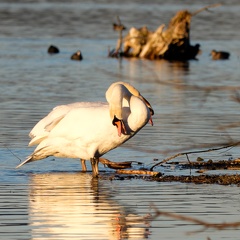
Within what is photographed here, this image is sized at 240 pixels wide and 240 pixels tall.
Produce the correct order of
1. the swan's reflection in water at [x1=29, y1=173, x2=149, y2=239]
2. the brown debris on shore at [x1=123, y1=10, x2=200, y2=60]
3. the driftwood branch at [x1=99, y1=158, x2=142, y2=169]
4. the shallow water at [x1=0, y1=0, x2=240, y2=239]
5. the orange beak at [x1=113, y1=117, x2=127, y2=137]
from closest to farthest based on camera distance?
the swan's reflection in water at [x1=29, y1=173, x2=149, y2=239] < the shallow water at [x1=0, y1=0, x2=240, y2=239] < the orange beak at [x1=113, y1=117, x2=127, y2=137] < the driftwood branch at [x1=99, y1=158, x2=142, y2=169] < the brown debris on shore at [x1=123, y1=10, x2=200, y2=60]

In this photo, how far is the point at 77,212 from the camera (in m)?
8.84

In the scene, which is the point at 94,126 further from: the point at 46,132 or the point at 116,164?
the point at 46,132

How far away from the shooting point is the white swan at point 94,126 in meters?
10.7

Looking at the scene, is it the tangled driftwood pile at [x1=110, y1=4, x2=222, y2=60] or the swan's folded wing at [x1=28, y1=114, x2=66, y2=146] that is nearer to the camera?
the swan's folded wing at [x1=28, y1=114, x2=66, y2=146]

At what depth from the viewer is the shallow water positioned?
8156 mm

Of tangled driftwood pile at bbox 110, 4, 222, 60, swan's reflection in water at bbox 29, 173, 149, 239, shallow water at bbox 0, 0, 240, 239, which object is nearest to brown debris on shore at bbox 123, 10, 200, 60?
tangled driftwood pile at bbox 110, 4, 222, 60

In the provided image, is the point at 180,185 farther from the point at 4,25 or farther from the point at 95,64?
the point at 4,25

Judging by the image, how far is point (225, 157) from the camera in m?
12.3

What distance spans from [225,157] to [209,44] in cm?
2029

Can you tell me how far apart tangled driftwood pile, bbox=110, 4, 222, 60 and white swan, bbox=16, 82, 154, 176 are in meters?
15.5

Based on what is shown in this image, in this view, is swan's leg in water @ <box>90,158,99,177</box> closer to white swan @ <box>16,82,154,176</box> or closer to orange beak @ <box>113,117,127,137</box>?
white swan @ <box>16,82,154,176</box>

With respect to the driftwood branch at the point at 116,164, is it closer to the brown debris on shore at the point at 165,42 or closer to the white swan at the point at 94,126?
the white swan at the point at 94,126

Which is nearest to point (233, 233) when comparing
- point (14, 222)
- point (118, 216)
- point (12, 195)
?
point (118, 216)

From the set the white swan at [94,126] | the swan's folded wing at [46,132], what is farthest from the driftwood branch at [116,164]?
the swan's folded wing at [46,132]
